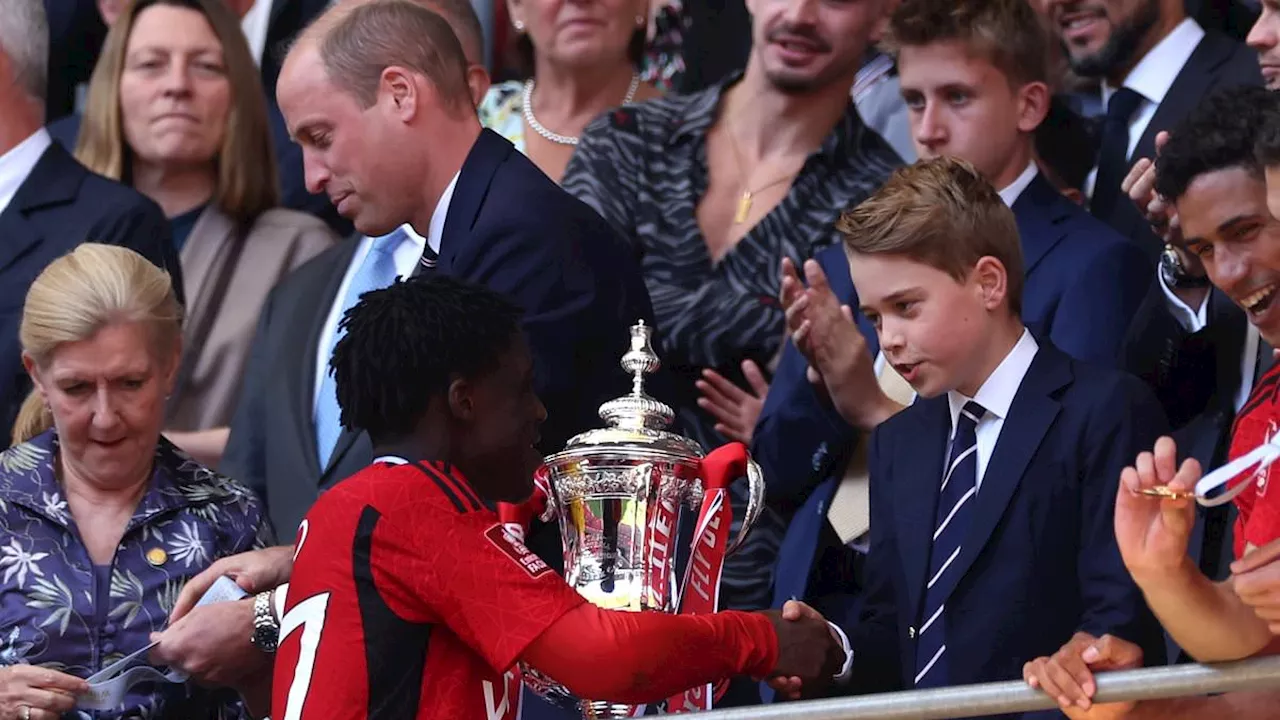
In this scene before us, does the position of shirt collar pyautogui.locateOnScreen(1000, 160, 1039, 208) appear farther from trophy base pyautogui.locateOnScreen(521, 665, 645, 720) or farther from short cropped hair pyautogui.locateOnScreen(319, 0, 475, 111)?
trophy base pyautogui.locateOnScreen(521, 665, 645, 720)

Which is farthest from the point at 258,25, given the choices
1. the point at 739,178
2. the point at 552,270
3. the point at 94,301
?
the point at 552,270

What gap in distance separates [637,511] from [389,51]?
1269 mm

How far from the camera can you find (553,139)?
6156mm

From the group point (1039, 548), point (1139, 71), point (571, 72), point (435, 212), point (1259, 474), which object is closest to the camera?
point (1259, 474)

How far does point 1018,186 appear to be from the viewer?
5.13 meters

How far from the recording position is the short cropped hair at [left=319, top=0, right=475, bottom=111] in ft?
15.1

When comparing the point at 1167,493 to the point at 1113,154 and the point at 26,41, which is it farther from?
the point at 26,41

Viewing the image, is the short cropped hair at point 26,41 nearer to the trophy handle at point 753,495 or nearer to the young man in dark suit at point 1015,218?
the young man in dark suit at point 1015,218

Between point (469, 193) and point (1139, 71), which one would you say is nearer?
point (469, 193)

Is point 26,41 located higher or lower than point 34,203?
higher

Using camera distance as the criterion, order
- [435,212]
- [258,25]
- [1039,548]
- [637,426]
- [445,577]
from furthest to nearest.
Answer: [258,25] → [435,212] → [1039,548] → [637,426] → [445,577]

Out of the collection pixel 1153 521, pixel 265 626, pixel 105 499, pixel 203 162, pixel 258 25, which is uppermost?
pixel 258 25

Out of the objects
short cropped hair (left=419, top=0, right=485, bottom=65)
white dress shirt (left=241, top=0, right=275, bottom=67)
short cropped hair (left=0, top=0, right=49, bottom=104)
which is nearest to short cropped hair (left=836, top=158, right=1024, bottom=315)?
short cropped hair (left=419, top=0, right=485, bottom=65)

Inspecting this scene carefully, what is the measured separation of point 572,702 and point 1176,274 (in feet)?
5.45
